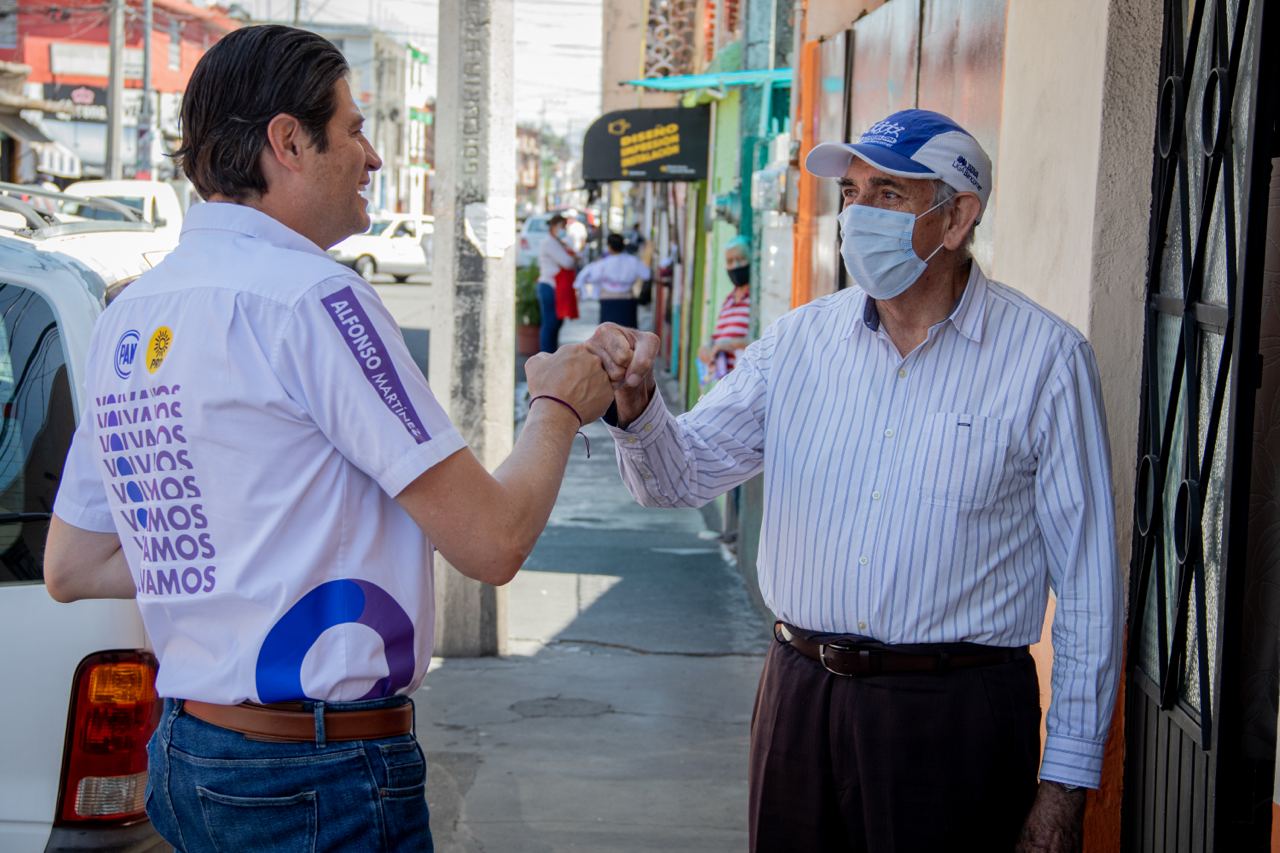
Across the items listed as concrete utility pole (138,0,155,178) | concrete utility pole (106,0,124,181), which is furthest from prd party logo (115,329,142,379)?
concrete utility pole (138,0,155,178)

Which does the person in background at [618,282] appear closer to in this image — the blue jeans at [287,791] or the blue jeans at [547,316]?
the blue jeans at [547,316]

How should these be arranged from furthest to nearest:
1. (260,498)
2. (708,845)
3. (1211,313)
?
1. (708,845)
2. (1211,313)
3. (260,498)

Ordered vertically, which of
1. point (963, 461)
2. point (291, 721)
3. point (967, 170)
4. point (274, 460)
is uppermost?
point (967, 170)

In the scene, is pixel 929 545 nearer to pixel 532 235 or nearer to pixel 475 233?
pixel 475 233

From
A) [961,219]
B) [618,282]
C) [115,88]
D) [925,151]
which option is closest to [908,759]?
[961,219]

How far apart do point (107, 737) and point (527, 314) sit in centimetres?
1724

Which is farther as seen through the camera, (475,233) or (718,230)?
(718,230)

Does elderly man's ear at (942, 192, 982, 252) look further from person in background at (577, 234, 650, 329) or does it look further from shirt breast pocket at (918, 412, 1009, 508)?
person in background at (577, 234, 650, 329)

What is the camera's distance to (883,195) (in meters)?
3.16

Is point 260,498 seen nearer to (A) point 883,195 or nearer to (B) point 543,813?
(A) point 883,195

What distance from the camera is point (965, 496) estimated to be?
292 cm

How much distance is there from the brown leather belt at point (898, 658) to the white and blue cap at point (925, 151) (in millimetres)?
905

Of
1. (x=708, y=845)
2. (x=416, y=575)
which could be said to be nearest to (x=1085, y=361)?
(x=416, y=575)

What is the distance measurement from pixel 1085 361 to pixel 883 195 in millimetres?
539
